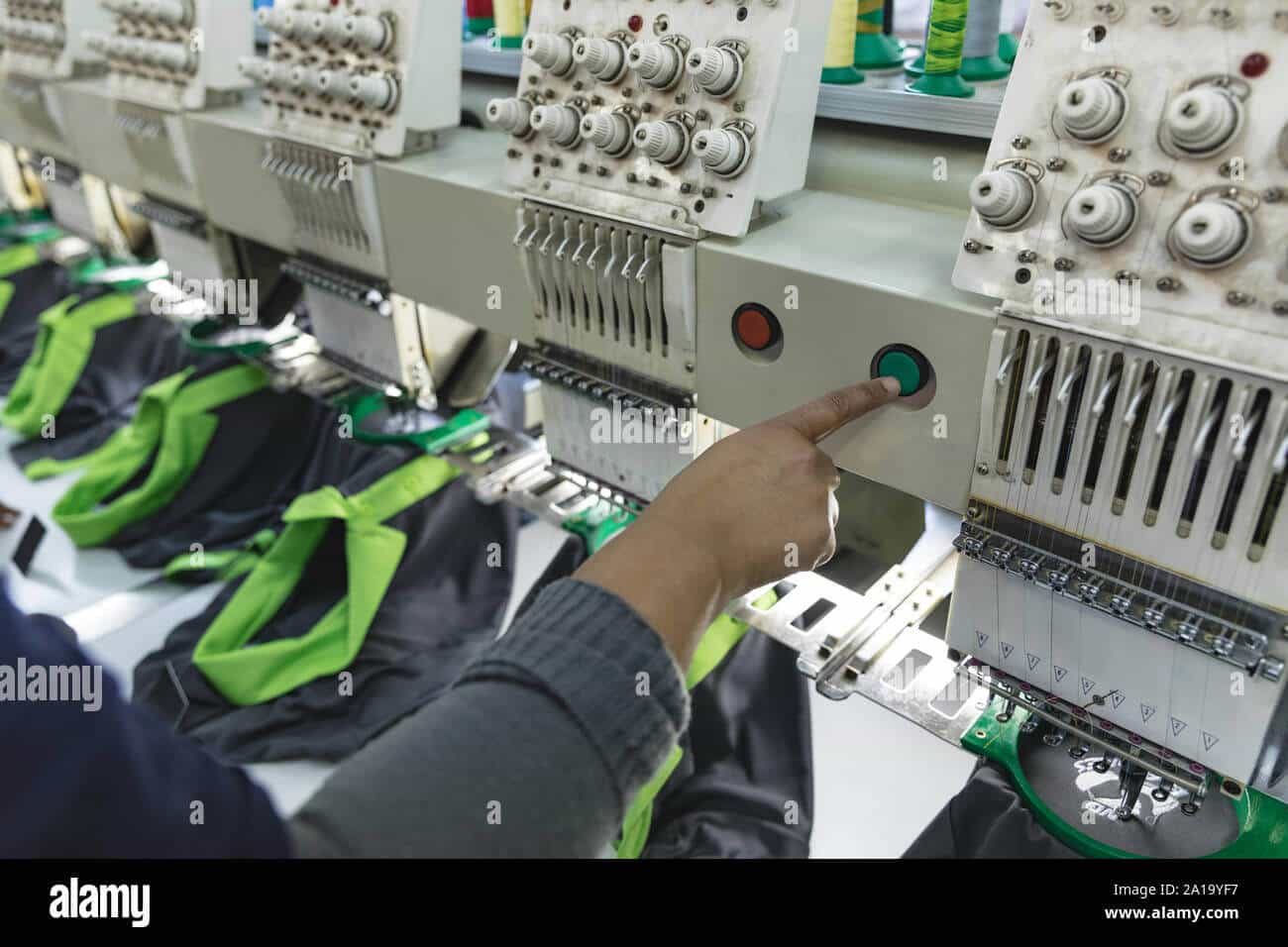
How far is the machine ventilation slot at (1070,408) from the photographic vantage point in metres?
0.89

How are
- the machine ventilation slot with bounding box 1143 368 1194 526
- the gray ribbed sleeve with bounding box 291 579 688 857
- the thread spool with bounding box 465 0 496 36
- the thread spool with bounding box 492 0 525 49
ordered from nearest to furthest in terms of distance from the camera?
1. the gray ribbed sleeve with bounding box 291 579 688 857
2. the machine ventilation slot with bounding box 1143 368 1194 526
3. the thread spool with bounding box 492 0 525 49
4. the thread spool with bounding box 465 0 496 36

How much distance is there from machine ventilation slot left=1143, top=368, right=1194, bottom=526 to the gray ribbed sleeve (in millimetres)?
517

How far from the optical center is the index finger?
951mm

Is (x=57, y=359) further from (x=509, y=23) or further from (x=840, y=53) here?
(x=840, y=53)

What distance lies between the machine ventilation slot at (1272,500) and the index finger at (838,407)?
0.35m

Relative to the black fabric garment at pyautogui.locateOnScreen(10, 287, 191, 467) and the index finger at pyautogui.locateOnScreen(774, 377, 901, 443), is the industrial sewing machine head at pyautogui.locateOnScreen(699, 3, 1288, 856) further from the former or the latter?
the black fabric garment at pyautogui.locateOnScreen(10, 287, 191, 467)

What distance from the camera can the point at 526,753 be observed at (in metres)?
0.62

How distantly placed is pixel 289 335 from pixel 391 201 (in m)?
0.97

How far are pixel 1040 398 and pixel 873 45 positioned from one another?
800 mm

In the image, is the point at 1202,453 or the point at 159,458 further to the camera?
the point at 159,458

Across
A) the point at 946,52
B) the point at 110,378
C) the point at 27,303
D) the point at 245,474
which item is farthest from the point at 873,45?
the point at 27,303

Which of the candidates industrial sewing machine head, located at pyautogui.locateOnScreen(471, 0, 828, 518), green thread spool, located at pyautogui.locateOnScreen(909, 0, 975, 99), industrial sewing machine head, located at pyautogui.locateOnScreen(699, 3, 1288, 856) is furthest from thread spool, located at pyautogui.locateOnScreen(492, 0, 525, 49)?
industrial sewing machine head, located at pyautogui.locateOnScreen(699, 3, 1288, 856)
